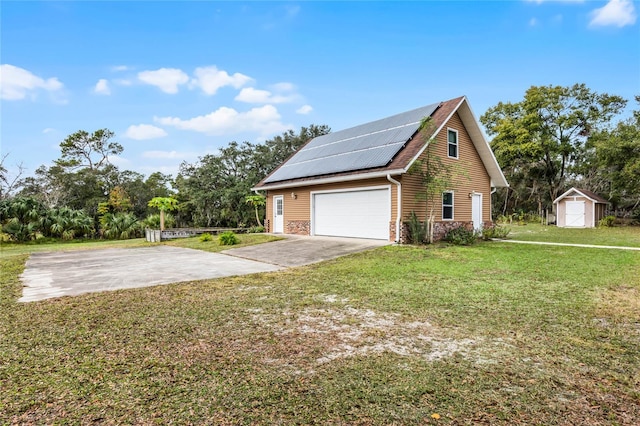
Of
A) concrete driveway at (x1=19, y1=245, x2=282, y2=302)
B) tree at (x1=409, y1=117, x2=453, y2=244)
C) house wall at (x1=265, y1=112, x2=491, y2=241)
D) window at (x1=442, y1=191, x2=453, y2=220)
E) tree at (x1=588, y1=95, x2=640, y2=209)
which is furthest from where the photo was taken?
tree at (x1=588, y1=95, x2=640, y2=209)

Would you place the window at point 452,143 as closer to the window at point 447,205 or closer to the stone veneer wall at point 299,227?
the window at point 447,205

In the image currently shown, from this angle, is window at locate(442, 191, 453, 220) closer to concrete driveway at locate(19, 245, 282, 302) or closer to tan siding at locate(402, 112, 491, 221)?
tan siding at locate(402, 112, 491, 221)

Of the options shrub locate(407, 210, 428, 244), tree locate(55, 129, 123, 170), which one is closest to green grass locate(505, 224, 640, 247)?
shrub locate(407, 210, 428, 244)

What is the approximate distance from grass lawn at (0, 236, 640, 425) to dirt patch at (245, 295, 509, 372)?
0.07ft

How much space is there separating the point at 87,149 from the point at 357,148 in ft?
88.2

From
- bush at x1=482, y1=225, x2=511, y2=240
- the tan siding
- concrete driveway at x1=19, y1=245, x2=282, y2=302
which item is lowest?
concrete driveway at x1=19, y1=245, x2=282, y2=302

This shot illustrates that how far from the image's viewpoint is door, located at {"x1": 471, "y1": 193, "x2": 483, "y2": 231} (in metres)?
15.5

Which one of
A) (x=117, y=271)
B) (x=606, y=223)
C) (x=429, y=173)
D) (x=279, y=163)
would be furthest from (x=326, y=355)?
(x=606, y=223)

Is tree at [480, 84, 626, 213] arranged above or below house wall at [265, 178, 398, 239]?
above

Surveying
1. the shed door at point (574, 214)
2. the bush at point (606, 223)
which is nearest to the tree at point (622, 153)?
the bush at point (606, 223)

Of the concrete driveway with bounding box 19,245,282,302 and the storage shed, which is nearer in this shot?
the concrete driveway with bounding box 19,245,282,302

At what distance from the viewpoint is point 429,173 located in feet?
38.4

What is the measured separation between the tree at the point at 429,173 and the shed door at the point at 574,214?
17.6 m

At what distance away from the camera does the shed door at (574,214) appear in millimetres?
23555
